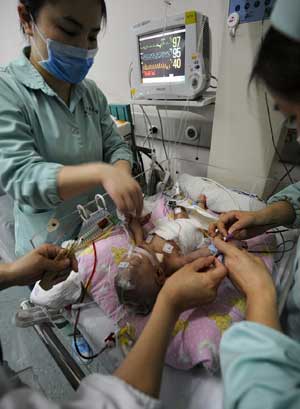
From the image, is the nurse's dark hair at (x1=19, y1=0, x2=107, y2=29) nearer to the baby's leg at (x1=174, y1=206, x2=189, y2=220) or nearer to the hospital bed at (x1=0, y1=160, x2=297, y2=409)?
the baby's leg at (x1=174, y1=206, x2=189, y2=220)

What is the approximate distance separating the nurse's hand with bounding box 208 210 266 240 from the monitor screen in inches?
38.1

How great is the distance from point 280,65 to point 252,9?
91cm

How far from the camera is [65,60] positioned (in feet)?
3.20

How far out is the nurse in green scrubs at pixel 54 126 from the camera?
0.83 metres

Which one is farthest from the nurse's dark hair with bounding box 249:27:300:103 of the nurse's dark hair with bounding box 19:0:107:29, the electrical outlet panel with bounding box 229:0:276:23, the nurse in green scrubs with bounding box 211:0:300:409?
the electrical outlet panel with bounding box 229:0:276:23

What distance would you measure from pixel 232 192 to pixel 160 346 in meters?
1.20

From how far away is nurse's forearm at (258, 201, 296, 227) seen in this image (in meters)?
1.11

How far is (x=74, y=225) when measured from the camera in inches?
47.1

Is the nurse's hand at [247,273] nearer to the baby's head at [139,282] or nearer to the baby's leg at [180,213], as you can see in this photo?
the baby's head at [139,282]

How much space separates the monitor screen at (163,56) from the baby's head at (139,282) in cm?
118

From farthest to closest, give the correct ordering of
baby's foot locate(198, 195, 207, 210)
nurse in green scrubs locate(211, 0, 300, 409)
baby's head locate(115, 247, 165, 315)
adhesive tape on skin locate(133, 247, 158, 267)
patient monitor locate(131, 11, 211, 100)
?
baby's foot locate(198, 195, 207, 210)
patient monitor locate(131, 11, 211, 100)
adhesive tape on skin locate(133, 247, 158, 267)
baby's head locate(115, 247, 165, 315)
nurse in green scrubs locate(211, 0, 300, 409)

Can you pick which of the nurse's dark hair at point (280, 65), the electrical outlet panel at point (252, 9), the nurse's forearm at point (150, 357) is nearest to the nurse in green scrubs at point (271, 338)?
the nurse's dark hair at point (280, 65)

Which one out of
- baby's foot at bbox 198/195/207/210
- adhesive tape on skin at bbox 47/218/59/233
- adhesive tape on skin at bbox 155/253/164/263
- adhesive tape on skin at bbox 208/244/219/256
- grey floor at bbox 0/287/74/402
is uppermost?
adhesive tape on skin at bbox 47/218/59/233

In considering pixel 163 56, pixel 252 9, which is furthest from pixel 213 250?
pixel 163 56
